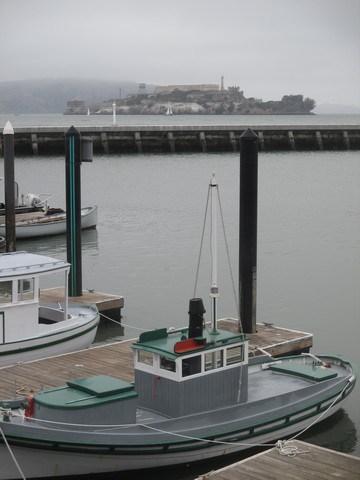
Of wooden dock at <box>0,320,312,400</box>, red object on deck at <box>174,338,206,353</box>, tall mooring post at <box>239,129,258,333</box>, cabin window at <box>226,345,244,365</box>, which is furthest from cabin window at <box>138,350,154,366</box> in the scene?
tall mooring post at <box>239,129,258,333</box>

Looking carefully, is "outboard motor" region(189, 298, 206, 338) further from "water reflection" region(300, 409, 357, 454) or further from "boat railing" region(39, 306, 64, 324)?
"boat railing" region(39, 306, 64, 324)

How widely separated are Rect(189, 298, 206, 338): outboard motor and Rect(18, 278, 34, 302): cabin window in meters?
4.40

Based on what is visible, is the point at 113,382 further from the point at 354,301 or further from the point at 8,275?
the point at 354,301

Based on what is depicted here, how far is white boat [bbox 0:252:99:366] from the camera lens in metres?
17.0

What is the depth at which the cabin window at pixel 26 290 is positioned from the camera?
1717cm

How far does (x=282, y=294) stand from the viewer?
88.6 feet

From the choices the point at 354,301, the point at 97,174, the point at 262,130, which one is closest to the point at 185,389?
the point at 354,301

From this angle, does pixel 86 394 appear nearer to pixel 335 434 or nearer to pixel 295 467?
pixel 295 467

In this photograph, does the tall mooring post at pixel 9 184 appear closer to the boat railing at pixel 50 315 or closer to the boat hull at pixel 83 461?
the boat railing at pixel 50 315

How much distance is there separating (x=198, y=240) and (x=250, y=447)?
78.0 ft

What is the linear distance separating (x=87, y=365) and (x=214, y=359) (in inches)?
144

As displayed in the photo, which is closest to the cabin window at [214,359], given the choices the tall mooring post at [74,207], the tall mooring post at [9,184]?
the tall mooring post at [74,207]

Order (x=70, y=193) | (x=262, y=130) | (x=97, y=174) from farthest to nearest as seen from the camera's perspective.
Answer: (x=262, y=130), (x=97, y=174), (x=70, y=193)

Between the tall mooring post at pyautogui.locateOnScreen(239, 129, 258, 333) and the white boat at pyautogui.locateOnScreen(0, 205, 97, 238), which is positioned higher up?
the tall mooring post at pyautogui.locateOnScreen(239, 129, 258, 333)
